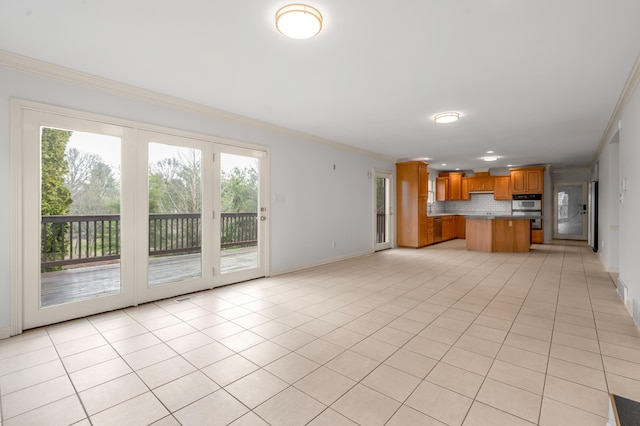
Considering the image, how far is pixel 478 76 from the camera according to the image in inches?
125

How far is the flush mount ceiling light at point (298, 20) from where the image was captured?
6.82 ft

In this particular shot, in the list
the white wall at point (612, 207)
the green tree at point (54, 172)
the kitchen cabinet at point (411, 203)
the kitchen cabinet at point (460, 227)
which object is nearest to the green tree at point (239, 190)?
the green tree at point (54, 172)

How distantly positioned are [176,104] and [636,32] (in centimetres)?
461

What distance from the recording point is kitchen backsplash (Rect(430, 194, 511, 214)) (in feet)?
34.8

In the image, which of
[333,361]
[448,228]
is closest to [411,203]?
[448,228]

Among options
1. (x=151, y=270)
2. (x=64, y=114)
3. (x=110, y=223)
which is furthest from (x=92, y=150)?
(x=151, y=270)

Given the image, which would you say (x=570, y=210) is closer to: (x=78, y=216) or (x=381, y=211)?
(x=381, y=211)

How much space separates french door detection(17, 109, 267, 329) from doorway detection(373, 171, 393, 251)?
451 centimetres

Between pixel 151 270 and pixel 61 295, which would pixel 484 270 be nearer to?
pixel 151 270

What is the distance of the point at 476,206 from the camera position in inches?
439

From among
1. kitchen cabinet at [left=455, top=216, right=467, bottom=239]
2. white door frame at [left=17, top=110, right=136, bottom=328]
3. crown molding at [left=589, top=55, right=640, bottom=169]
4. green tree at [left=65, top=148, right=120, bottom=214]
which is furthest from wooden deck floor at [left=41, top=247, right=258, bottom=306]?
kitchen cabinet at [left=455, top=216, right=467, bottom=239]

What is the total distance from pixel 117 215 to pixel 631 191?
590cm

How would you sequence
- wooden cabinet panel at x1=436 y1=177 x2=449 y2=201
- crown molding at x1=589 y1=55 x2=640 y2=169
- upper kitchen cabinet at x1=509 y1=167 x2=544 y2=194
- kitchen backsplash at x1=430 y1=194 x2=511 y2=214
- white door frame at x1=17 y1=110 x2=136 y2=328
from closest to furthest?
white door frame at x1=17 y1=110 x2=136 y2=328 → crown molding at x1=589 y1=55 x2=640 y2=169 → upper kitchen cabinet at x1=509 y1=167 x2=544 y2=194 → kitchen backsplash at x1=430 y1=194 x2=511 y2=214 → wooden cabinet panel at x1=436 y1=177 x2=449 y2=201

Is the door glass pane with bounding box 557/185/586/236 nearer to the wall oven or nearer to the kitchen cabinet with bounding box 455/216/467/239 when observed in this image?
the wall oven
